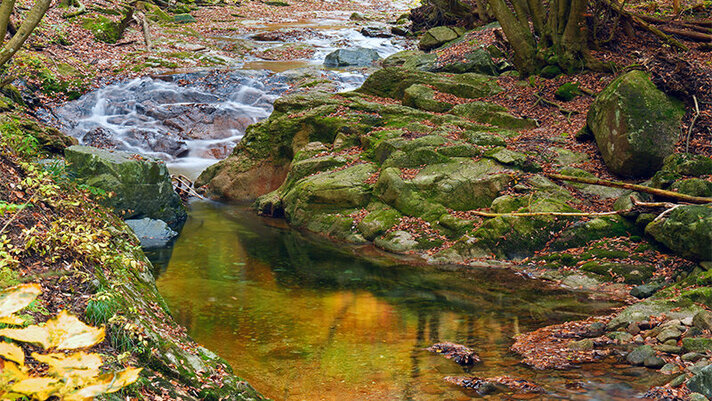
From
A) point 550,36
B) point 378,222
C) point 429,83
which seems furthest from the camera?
point 429,83

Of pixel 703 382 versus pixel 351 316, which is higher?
pixel 703 382

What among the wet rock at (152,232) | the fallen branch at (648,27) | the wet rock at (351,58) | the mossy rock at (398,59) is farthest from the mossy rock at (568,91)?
the wet rock at (351,58)

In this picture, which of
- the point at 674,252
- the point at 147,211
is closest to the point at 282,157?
the point at 147,211

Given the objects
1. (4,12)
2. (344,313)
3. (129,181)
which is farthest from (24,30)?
(129,181)

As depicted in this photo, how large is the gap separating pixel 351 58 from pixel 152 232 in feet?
51.3

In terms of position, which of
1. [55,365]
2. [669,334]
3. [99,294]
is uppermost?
[55,365]

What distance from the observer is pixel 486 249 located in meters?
10.1

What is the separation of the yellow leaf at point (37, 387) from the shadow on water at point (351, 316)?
3789 millimetres

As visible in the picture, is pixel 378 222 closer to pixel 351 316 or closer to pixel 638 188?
pixel 351 316

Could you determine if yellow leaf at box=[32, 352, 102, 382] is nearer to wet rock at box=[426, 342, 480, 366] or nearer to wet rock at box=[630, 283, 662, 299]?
wet rock at box=[426, 342, 480, 366]

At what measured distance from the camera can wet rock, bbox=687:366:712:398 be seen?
15.3ft

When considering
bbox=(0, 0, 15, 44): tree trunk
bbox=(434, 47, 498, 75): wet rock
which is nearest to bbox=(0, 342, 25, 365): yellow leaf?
bbox=(0, 0, 15, 44): tree trunk

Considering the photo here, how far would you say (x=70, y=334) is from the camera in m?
2.07

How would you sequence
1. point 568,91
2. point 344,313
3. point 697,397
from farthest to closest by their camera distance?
point 568,91, point 344,313, point 697,397
